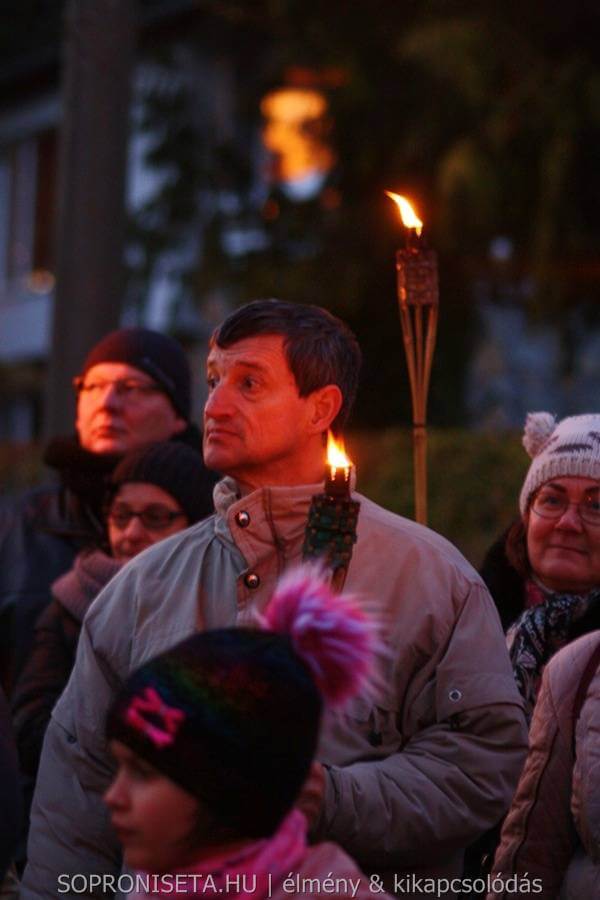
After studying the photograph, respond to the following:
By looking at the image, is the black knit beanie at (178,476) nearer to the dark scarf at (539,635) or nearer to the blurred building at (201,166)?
the dark scarf at (539,635)

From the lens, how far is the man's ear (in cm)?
363

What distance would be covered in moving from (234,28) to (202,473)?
37.6 feet

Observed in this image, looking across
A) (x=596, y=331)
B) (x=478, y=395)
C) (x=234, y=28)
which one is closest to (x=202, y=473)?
(x=596, y=331)

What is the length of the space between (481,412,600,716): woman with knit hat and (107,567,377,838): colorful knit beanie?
1690mm

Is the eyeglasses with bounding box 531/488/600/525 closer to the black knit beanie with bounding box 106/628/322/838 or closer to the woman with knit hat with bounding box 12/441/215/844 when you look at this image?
the woman with knit hat with bounding box 12/441/215/844

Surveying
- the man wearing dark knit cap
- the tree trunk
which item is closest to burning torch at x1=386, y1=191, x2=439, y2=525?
the man wearing dark knit cap

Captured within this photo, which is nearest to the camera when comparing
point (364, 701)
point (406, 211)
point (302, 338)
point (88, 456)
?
point (364, 701)

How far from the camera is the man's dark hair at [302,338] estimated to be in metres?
3.61

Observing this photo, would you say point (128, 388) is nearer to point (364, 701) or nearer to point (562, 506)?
point (562, 506)

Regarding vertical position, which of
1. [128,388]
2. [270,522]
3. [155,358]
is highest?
[155,358]

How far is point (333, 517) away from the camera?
326 cm

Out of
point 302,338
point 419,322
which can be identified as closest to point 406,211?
point 419,322

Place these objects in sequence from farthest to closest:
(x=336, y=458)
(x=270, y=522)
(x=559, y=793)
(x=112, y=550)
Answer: (x=112, y=550) < (x=559, y=793) < (x=270, y=522) < (x=336, y=458)

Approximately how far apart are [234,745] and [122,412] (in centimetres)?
320
